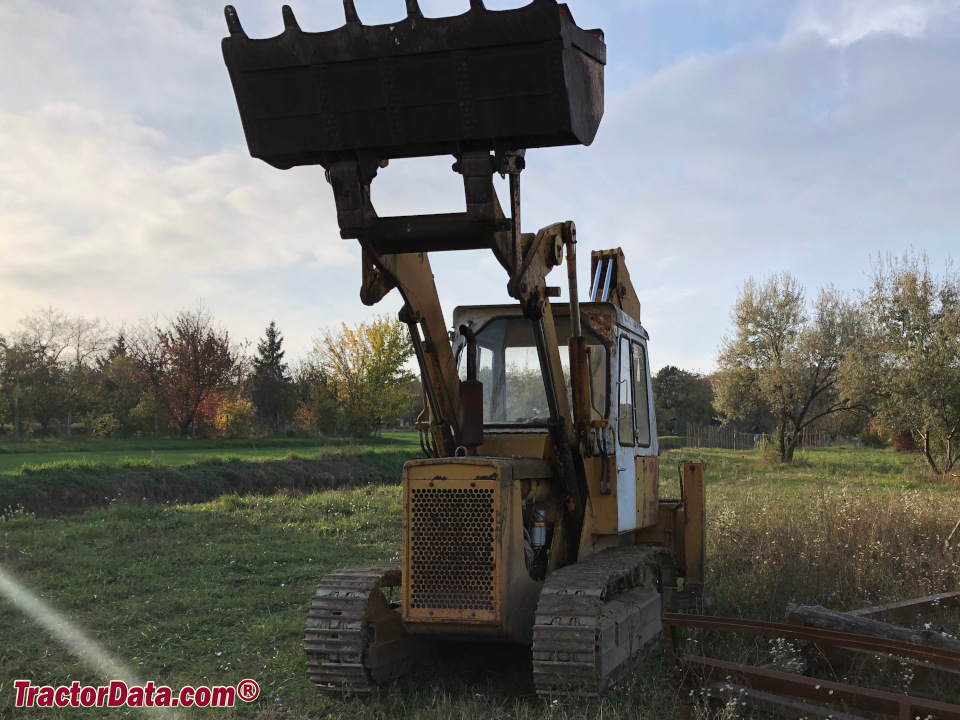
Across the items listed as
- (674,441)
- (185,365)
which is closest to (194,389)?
(185,365)

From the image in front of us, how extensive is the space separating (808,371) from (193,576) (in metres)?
32.8

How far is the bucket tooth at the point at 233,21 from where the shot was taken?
4.78m

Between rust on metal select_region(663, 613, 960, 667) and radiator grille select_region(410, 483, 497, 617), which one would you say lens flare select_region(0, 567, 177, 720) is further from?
rust on metal select_region(663, 613, 960, 667)

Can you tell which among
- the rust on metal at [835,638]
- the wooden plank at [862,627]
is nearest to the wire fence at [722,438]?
the wooden plank at [862,627]

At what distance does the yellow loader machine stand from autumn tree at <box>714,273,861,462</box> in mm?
31311

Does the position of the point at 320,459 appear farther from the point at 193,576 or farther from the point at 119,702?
the point at 119,702

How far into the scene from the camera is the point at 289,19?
4719 millimetres

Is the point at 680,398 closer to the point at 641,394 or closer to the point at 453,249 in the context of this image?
the point at 641,394

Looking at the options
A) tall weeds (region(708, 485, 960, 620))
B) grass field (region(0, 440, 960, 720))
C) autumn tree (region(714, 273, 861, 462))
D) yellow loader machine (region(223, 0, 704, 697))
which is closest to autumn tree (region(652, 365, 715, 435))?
autumn tree (region(714, 273, 861, 462))

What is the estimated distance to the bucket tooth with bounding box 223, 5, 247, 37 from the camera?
4781 millimetres

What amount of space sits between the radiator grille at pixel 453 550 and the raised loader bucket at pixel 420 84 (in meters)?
2.05

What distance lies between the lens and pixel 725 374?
1654 inches

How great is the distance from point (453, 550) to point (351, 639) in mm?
921

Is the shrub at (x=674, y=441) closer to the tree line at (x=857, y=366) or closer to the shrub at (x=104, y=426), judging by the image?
the tree line at (x=857, y=366)
